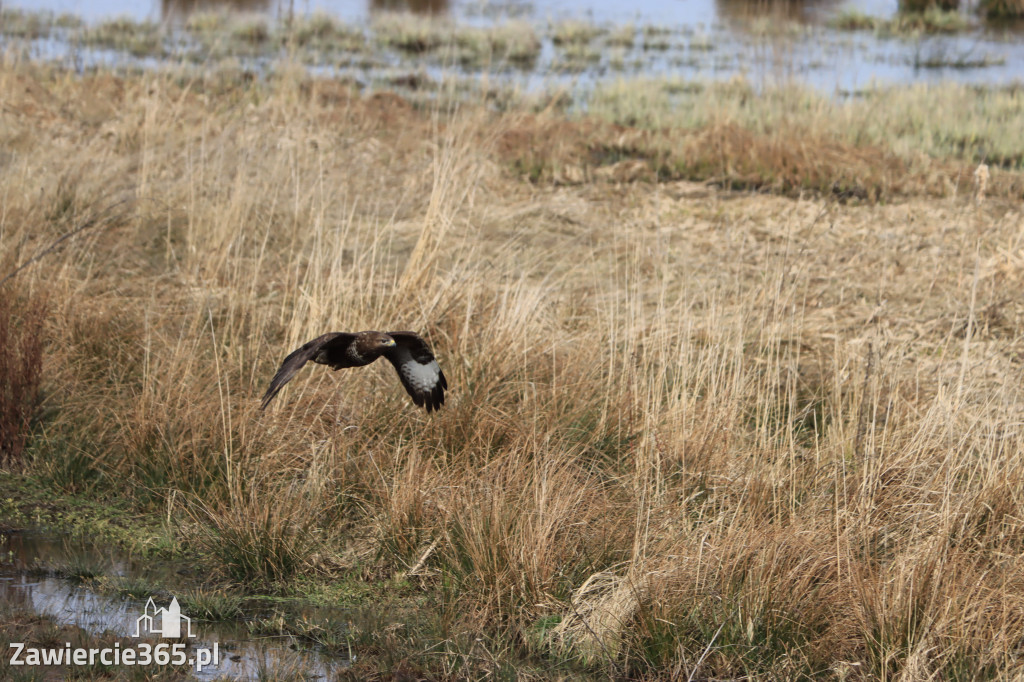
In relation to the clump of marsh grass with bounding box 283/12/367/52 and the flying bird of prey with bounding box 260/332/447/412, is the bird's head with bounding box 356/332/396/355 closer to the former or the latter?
the flying bird of prey with bounding box 260/332/447/412

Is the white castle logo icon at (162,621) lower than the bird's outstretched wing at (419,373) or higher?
lower

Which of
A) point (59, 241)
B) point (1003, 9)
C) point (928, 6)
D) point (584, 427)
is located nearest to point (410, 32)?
A: point (928, 6)

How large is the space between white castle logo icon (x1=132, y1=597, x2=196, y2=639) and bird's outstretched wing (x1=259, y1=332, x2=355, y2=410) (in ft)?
2.71

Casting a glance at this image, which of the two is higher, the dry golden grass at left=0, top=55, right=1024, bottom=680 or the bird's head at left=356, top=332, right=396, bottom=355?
the bird's head at left=356, top=332, right=396, bottom=355

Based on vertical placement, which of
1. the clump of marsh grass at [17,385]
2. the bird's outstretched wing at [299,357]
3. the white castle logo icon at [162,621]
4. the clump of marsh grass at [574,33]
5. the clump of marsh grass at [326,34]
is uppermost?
the clump of marsh grass at [574,33]

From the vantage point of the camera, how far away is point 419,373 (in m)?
3.57

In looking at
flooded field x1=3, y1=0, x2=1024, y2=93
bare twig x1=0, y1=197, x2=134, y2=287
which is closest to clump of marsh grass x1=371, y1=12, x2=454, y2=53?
flooded field x1=3, y1=0, x2=1024, y2=93

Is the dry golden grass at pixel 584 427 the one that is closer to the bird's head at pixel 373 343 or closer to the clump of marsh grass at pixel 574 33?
the bird's head at pixel 373 343

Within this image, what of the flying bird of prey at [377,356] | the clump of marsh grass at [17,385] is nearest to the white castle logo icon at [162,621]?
the flying bird of prey at [377,356]

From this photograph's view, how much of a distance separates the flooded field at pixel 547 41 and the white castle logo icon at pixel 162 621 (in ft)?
28.2

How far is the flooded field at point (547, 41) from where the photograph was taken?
13.8 metres

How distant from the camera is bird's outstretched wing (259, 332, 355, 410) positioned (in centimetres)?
284

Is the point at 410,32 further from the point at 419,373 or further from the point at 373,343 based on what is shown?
the point at 373,343

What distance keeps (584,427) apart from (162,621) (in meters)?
1.73
